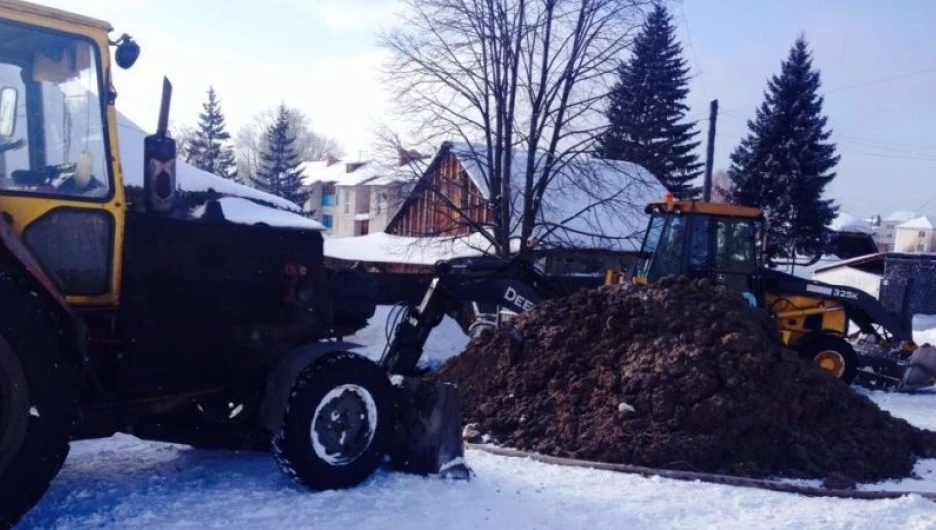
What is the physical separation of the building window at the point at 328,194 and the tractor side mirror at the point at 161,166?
68.2m

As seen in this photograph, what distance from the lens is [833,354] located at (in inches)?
632

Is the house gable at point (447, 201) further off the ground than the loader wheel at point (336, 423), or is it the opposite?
the house gable at point (447, 201)

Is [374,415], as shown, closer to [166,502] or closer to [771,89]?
[166,502]

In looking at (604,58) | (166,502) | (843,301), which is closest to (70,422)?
(166,502)

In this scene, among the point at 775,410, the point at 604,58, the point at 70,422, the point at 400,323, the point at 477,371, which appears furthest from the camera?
the point at 604,58

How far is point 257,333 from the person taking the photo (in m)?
6.41

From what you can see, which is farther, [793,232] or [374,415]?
[793,232]

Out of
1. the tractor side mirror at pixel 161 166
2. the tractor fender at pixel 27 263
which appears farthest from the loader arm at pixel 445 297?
the tractor fender at pixel 27 263

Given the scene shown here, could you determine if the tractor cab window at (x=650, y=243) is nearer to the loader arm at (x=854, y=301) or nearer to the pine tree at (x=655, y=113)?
the loader arm at (x=854, y=301)

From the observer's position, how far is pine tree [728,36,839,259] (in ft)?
133

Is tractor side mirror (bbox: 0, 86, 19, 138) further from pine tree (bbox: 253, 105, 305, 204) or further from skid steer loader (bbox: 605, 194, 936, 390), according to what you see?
pine tree (bbox: 253, 105, 305, 204)

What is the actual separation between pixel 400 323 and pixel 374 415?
2.03m

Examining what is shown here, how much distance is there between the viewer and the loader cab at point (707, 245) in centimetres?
1538

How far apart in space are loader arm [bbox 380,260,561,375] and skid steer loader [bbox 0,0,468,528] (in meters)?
1.46
